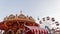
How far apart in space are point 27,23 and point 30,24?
0.48 meters

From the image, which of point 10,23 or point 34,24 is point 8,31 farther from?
point 34,24

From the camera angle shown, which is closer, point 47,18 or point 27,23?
point 27,23

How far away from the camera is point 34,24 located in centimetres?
1664

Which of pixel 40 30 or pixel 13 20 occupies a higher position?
pixel 13 20

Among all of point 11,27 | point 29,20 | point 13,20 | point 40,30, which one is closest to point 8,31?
point 11,27

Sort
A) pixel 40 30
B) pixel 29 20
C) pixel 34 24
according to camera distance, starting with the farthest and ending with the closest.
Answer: pixel 34 24, pixel 29 20, pixel 40 30

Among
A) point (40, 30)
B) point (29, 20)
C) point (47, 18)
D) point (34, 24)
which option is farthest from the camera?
point (47, 18)

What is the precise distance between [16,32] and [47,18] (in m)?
14.0

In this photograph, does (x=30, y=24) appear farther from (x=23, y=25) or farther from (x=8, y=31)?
(x=8, y=31)

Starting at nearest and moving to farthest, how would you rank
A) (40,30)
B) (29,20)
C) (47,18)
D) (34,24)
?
(40,30), (29,20), (34,24), (47,18)

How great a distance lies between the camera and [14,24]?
623 inches

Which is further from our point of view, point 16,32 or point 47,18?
point 47,18

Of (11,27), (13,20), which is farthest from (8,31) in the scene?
(13,20)

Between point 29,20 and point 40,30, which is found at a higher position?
point 29,20
